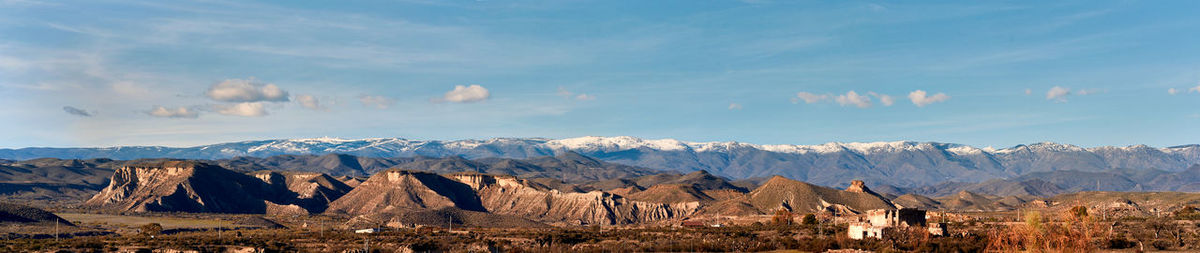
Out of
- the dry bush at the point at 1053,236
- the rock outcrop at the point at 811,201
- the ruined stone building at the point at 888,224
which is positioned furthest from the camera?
the rock outcrop at the point at 811,201

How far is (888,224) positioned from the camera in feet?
285

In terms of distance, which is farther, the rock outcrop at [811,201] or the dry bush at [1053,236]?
the rock outcrop at [811,201]

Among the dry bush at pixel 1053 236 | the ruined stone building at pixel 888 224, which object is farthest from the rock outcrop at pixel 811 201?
the dry bush at pixel 1053 236

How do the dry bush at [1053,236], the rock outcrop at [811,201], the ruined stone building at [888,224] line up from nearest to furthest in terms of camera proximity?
the dry bush at [1053,236], the ruined stone building at [888,224], the rock outcrop at [811,201]

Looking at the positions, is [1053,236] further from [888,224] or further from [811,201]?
[811,201]

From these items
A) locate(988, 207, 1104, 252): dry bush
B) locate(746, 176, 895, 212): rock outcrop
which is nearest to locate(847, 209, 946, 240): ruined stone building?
locate(988, 207, 1104, 252): dry bush

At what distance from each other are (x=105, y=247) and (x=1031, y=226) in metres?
74.7

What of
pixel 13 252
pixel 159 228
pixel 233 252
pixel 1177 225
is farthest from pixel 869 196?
pixel 13 252

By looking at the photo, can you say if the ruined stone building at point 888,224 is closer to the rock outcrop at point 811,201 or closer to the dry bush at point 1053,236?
the dry bush at point 1053,236

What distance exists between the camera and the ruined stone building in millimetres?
81375

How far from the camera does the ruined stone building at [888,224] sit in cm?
8138

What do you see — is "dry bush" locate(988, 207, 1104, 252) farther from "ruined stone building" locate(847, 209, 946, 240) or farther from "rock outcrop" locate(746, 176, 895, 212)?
"rock outcrop" locate(746, 176, 895, 212)

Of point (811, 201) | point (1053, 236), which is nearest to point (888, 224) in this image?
point (1053, 236)

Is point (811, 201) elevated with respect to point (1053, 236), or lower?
elevated
